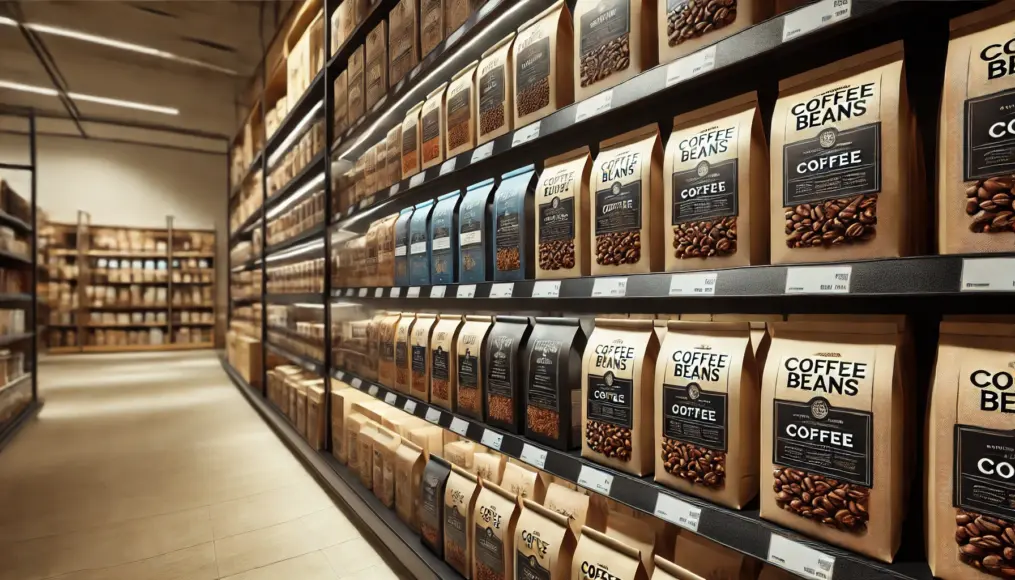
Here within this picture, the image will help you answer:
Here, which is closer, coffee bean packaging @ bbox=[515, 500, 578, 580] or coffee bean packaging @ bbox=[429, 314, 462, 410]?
coffee bean packaging @ bbox=[515, 500, 578, 580]

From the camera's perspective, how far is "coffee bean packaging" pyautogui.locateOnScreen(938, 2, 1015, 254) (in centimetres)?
67

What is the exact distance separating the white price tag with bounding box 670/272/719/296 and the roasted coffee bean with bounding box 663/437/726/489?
0.99 feet

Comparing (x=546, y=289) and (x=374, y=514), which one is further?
(x=374, y=514)

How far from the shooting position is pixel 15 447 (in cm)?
360

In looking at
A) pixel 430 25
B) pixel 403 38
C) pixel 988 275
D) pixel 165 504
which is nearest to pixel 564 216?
pixel 988 275

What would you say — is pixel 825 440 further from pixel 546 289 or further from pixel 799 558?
pixel 546 289

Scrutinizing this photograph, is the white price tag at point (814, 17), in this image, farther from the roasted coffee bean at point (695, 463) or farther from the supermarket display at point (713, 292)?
the roasted coffee bean at point (695, 463)

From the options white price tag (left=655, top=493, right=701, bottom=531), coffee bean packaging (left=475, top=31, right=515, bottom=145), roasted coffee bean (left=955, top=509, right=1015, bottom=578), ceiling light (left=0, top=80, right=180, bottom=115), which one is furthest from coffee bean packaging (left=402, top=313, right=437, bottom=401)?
ceiling light (left=0, top=80, right=180, bottom=115)

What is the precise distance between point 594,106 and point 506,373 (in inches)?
30.9

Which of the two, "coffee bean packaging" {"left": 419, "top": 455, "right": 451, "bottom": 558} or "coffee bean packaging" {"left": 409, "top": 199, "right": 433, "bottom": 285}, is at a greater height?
"coffee bean packaging" {"left": 409, "top": 199, "right": 433, "bottom": 285}

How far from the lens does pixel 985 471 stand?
27.0 inches

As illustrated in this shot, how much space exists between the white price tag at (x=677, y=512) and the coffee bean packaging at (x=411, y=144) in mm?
1545

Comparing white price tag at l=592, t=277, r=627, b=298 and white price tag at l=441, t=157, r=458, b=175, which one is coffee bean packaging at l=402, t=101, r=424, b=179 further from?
white price tag at l=592, t=277, r=627, b=298

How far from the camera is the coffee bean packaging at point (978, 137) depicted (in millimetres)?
674
